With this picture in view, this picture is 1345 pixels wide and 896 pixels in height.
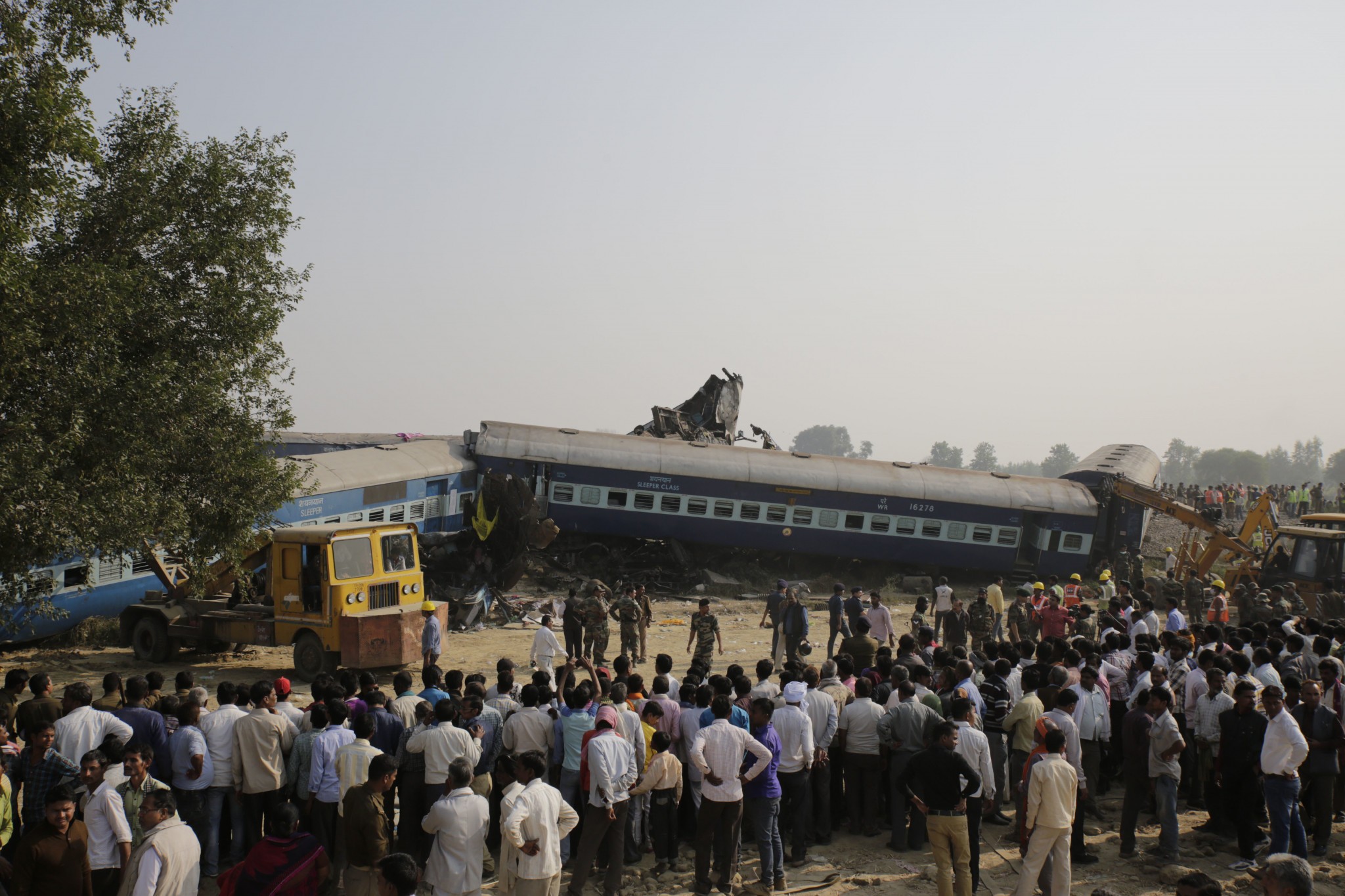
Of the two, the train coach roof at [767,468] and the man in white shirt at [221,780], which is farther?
the train coach roof at [767,468]

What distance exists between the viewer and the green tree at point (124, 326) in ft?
35.1

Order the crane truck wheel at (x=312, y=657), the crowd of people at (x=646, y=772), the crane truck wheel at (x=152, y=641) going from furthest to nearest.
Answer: the crane truck wheel at (x=152, y=641)
the crane truck wheel at (x=312, y=657)
the crowd of people at (x=646, y=772)

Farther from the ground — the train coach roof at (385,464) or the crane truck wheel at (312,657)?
the train coach roof at (385,464)

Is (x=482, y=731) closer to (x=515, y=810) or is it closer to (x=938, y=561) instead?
(x=515, y=810)

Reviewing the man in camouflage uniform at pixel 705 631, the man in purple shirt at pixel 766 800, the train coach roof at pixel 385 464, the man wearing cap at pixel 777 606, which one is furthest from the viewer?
the train coach roof at pixel 385 464

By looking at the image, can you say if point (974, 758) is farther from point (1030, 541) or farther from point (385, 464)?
point (1030, 541)

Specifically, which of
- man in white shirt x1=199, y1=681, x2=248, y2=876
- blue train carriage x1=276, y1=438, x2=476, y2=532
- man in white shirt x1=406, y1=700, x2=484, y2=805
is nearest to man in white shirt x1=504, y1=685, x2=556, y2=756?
man in white shirt x1=406, y1=700, x2=484, y2=805

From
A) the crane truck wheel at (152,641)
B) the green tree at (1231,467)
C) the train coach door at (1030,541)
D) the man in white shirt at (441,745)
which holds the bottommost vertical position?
the crane truck wheel at (152,641)

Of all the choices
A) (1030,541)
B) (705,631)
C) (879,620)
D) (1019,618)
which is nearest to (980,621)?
(1019,618)

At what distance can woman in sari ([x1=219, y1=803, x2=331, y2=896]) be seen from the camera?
5.71 meters

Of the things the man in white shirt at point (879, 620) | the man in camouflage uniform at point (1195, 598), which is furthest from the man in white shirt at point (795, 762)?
the man in camouflage uniform at point (1195, 598)

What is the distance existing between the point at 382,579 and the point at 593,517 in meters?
12.1

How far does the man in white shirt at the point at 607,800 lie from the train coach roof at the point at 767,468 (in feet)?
63.5

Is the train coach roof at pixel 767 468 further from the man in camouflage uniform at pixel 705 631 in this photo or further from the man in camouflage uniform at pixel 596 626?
the man in camouflage uniform at pixel 705 631
